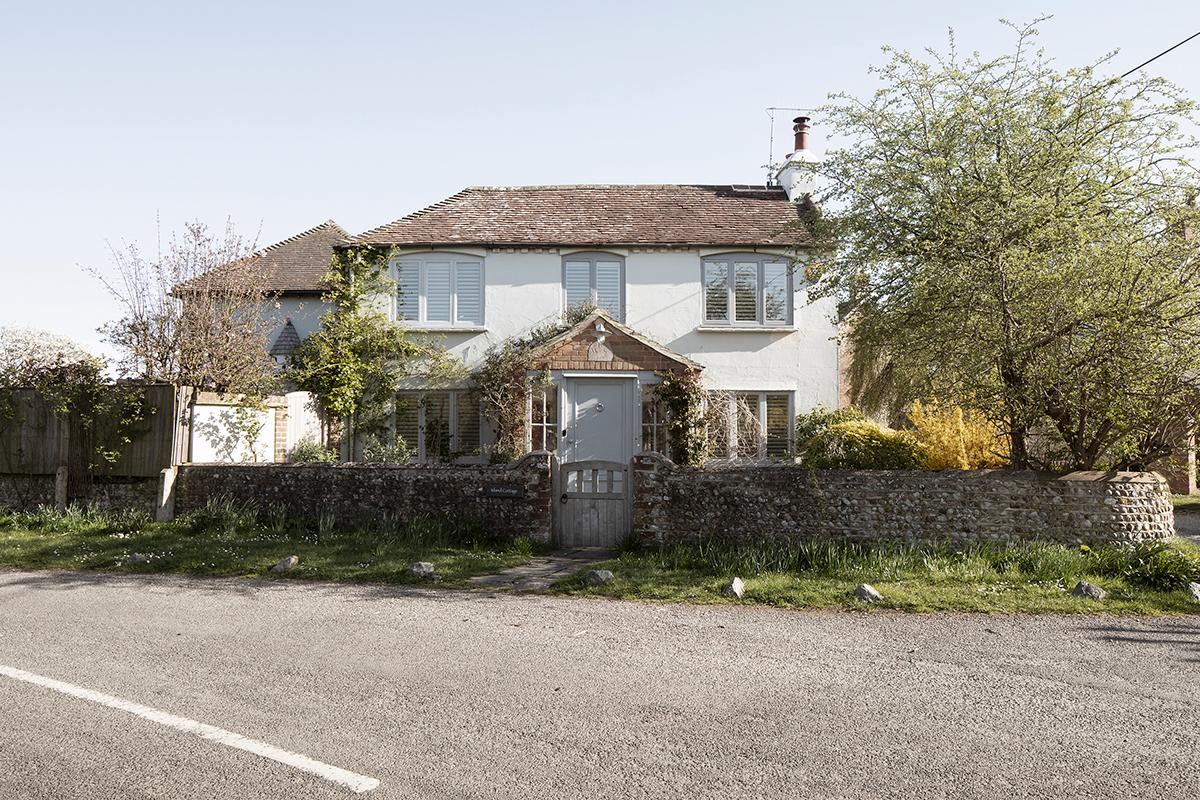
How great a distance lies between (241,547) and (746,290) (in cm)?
1188

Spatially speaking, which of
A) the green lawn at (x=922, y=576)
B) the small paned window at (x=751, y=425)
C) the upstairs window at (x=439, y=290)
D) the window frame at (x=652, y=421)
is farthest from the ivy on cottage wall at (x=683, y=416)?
the green lawn at (x=922, y=576)

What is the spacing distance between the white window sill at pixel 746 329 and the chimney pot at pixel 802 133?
→ 589cm

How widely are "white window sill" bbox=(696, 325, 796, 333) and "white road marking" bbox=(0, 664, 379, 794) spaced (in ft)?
47.0

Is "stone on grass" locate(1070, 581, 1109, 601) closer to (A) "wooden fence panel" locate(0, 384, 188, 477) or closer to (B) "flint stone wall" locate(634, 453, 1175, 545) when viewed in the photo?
(B) "flint stone wall" locate(634, 453, 1175, 545)

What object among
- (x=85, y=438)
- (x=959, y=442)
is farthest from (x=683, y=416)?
(x=85, y=438)

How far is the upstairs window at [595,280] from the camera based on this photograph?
18562mm

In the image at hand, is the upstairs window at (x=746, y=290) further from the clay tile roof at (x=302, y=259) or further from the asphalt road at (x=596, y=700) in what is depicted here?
the asphalt road at (x=596, y=700)

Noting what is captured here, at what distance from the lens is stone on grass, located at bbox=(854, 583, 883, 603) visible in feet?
26.2

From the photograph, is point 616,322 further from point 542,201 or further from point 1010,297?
point 1010,297

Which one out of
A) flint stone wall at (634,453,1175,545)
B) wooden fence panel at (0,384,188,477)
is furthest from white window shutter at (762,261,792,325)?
wooden fence panel at (0,384,188,477)

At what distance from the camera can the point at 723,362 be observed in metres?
18.3

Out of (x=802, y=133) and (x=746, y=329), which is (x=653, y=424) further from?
(x=802, y=133)

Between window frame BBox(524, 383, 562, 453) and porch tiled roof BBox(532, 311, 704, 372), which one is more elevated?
porch tiled roof BBox(532, 311, 704, 372)

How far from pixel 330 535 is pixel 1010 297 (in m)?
8.75
